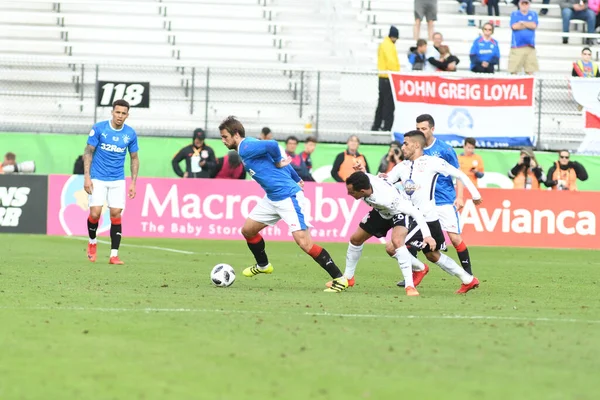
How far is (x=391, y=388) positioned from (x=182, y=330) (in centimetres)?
263

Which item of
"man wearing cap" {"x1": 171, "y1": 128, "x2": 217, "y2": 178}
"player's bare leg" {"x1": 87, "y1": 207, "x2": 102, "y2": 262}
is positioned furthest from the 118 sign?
"player's bare leg" {"x1": 87, "y1": 207, "x2": 102, "y2": 262}

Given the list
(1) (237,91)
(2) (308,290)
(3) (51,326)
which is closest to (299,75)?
(1) (237,91)

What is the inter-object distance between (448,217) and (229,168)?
376 inches

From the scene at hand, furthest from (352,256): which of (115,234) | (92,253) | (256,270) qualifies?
(92,253)

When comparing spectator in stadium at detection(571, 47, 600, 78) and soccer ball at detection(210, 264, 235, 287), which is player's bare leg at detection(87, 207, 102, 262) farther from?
spectator in stadium at detection(571, 47, 600, 78)

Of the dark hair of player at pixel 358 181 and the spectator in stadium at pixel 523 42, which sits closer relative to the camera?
the dark hair of player at pixel 358 181

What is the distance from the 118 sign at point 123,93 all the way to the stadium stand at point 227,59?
78 cm

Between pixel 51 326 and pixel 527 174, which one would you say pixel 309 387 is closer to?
pixel 51 326

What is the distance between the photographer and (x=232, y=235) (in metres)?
22.5

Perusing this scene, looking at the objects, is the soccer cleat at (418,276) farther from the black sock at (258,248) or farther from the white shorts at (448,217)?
the black sock at (258,248)

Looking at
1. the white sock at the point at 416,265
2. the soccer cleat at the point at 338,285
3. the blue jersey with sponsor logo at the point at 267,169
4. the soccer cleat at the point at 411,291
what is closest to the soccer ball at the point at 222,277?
the blue jersey with sponsor logo at the point at 267,169

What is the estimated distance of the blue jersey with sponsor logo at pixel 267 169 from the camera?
12516 millimetres

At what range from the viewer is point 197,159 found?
23500 millimetres

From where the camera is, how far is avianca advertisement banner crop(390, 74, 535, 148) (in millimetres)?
24984
